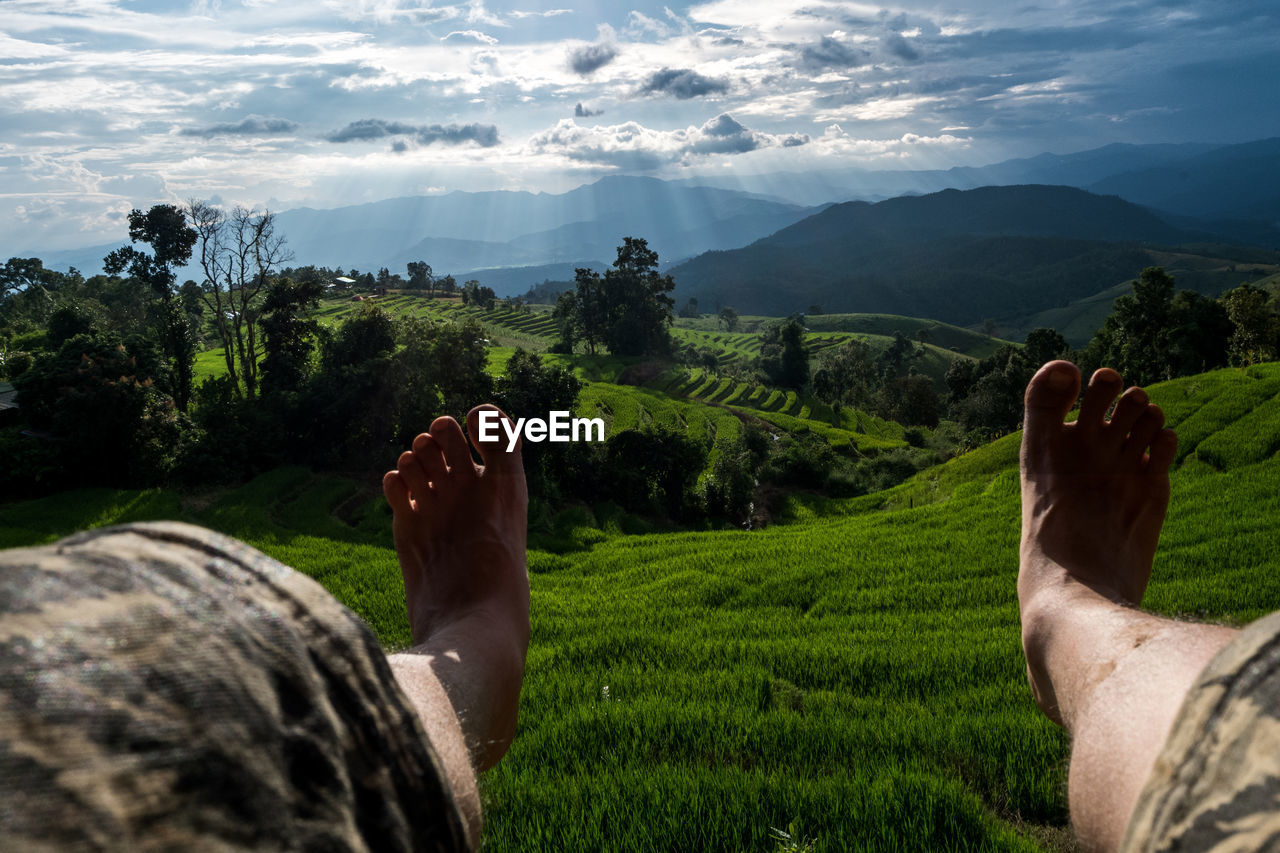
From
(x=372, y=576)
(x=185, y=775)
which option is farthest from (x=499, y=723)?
(x=372, y=576)

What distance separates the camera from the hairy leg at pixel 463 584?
4.64ft

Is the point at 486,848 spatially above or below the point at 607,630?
above

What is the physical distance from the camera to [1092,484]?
2.60 metres

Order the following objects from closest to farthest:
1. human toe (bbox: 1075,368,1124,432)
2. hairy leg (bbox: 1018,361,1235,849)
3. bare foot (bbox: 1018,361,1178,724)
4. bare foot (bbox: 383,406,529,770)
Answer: hairy leg (bbox: 1018,361,1235,849) < bare foot (bbox: 383,406,529,770) < bare foot (bbox: 1018,361,1178,724) < human toe (bbox: 1075,368,1124,432)

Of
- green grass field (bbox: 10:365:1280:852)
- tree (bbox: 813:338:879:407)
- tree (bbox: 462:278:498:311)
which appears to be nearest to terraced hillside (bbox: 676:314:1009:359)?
tree (bbox: 462:278:498:311)

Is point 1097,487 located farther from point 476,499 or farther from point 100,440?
point 100,440

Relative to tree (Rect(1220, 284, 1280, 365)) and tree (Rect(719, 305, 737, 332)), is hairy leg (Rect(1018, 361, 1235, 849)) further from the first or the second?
tree (Rect(719, 305, 737, 332))

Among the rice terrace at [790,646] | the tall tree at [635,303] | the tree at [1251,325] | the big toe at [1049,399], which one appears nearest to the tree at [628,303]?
the tall tree at [635,303]

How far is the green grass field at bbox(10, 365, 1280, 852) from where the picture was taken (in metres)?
1.92

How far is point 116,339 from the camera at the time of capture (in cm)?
1377

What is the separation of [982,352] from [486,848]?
391 feet

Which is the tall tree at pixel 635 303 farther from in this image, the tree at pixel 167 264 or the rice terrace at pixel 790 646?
the rice terrace at pixel 790 646

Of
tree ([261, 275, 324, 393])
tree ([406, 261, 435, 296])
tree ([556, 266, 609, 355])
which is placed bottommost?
tree ([261, 275, 324, 393])

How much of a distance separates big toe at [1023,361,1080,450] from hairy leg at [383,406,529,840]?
1982 mm
